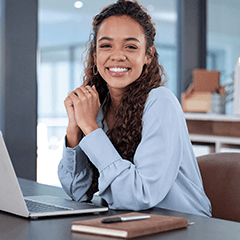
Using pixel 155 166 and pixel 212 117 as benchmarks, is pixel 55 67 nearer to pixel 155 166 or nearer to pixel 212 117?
pixel 212 117

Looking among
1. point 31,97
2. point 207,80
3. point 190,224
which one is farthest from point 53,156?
point 190,224

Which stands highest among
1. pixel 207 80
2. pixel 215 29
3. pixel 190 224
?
pixel 215 29

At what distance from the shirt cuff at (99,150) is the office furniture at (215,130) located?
214 cm

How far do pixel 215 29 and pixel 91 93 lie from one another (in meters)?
3.05

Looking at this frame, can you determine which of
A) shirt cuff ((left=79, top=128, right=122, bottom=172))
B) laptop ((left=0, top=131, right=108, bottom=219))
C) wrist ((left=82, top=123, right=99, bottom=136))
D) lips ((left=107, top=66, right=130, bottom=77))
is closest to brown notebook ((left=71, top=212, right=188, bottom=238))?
laptop ((left=0, top=131, right=108, bottom=219))

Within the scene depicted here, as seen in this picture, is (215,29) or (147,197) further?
(215,29)

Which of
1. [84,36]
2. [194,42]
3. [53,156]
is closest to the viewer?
[53,156]

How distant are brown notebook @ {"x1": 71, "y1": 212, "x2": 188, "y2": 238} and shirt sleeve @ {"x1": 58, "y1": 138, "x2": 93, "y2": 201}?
0.55 m

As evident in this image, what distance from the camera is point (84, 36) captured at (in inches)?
126

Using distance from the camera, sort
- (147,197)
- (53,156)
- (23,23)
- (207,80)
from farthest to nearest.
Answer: (207,80), (53,156), (23,23), (147,197)

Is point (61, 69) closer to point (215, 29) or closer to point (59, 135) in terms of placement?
point (59, 135)

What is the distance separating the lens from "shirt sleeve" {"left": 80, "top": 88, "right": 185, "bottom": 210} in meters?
1.10

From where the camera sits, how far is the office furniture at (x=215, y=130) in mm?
3178

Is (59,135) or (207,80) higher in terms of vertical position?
(207,80)
